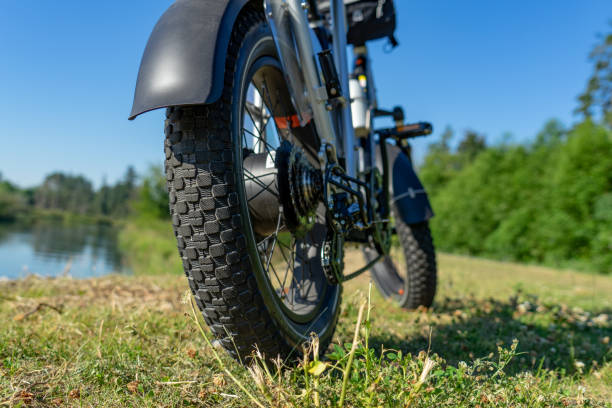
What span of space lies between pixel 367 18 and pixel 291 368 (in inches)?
90.5

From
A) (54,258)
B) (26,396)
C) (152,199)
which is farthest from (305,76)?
(152,199)

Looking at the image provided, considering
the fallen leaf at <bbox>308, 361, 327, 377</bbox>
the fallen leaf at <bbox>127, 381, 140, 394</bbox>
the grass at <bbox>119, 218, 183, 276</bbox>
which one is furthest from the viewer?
the grass at <bbox>119, 218, 183, 276</bbox>

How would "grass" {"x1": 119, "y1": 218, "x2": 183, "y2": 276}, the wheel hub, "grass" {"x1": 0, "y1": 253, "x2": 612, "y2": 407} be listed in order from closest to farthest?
"grass" {"x1": 0, "y1": 253, "x2": 612, "y2": 407} < the wheel hub < "grass" {"x1": 119, "y1": 218, "x2": 183, "y2": 276}

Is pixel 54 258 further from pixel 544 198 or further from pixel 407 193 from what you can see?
pixel 544 198

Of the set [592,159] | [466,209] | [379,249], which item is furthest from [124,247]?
[379,249]

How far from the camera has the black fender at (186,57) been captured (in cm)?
98

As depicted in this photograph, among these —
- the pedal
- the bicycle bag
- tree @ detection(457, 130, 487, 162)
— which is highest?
tree @ detection(457, 130, 487, 162)

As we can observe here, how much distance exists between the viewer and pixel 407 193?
265cm

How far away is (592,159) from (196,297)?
17944mm

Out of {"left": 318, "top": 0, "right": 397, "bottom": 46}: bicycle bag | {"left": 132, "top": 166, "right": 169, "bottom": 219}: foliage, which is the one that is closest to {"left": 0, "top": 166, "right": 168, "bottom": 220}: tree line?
{"left": 132, "top": 166, "right": 169, "bottom": 219}: foliage

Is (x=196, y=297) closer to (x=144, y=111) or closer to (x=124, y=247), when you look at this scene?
(x=144, y=111)

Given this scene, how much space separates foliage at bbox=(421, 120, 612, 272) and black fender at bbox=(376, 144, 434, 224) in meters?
15.2

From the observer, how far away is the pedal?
8.88 feet

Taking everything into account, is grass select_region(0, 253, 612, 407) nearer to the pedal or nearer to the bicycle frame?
the bicycle frame
